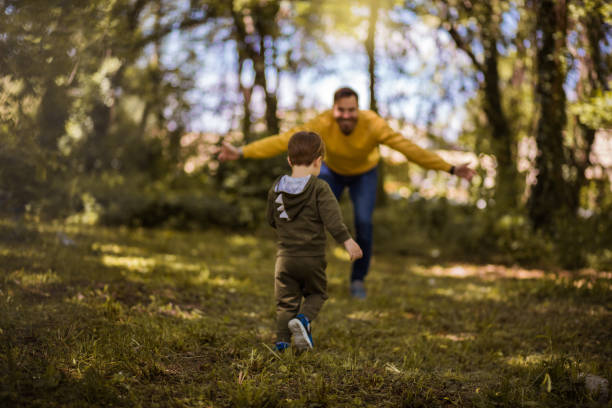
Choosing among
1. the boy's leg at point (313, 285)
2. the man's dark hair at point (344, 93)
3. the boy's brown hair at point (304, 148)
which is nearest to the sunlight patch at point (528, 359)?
the boy's leg at point (313, 285)

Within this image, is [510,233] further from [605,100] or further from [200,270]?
[200,270]

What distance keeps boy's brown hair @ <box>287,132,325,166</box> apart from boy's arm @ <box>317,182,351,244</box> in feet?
0.67

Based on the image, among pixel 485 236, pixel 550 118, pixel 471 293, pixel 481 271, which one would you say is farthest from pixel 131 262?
pixel 550 118

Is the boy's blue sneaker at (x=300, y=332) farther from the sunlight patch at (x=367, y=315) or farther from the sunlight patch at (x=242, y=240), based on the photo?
the sunlight patch at (x=242, y=240)

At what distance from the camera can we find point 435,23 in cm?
980

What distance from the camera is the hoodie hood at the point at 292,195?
3.04 m

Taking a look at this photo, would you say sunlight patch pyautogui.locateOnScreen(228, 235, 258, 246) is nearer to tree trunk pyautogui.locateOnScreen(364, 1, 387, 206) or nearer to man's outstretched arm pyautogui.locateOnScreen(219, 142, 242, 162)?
tree trunk pyautogui.locateOnScreen(364, 1, 387, 206)

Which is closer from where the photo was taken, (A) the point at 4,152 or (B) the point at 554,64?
(A) the point at 4,152

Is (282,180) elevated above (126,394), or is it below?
above

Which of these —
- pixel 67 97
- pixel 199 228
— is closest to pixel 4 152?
pixel 67 97

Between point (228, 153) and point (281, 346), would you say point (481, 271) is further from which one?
point (281, 346)

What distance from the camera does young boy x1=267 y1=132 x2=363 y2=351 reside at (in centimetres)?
304

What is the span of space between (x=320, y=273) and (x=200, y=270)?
278 cm

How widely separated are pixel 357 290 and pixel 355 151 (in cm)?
151
